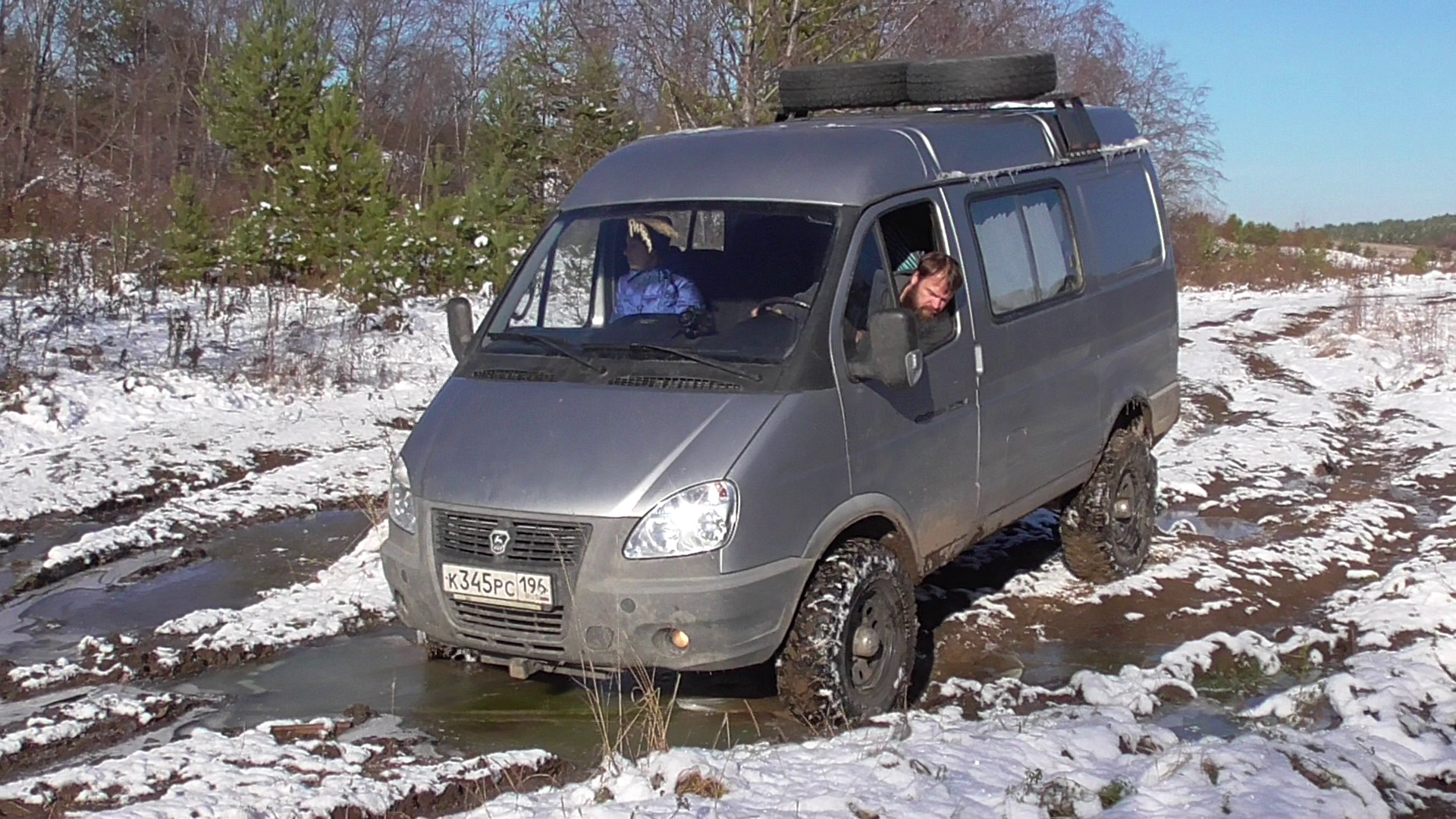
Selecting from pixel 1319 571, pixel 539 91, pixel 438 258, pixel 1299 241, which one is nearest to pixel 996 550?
pixel 1319 571

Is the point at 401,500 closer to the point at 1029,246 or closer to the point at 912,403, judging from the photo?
the point at 912,403

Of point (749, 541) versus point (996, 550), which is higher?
point (749, 541)

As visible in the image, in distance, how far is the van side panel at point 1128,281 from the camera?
738cm

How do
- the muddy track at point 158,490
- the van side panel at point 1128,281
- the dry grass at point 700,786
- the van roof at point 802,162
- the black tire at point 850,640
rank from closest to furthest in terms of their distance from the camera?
the dry grass at point 700,786, the black tire at point 850,640, the van roof at point 802,162, the van side panel at point 1128,281, the muddy track at point 158,490

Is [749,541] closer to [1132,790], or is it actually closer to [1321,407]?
[1132,790]

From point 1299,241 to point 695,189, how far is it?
145 ft

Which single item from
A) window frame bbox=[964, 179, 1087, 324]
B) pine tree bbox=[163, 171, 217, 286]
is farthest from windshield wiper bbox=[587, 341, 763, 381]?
pine tree bbox=[163, 171, 217, 286]

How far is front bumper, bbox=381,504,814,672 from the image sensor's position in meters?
4.73

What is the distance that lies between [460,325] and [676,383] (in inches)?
52.5

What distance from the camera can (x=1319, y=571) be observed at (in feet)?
25.8

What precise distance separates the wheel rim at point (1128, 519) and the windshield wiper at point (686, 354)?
3.21 m

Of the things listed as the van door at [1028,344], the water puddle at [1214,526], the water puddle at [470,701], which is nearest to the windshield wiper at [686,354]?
the water puddle at [470,701]

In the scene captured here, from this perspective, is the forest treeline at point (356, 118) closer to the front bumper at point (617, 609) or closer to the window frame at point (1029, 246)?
the window frame at point (1029, 246)

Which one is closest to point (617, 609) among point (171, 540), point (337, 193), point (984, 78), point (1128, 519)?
point (1128, 519)
